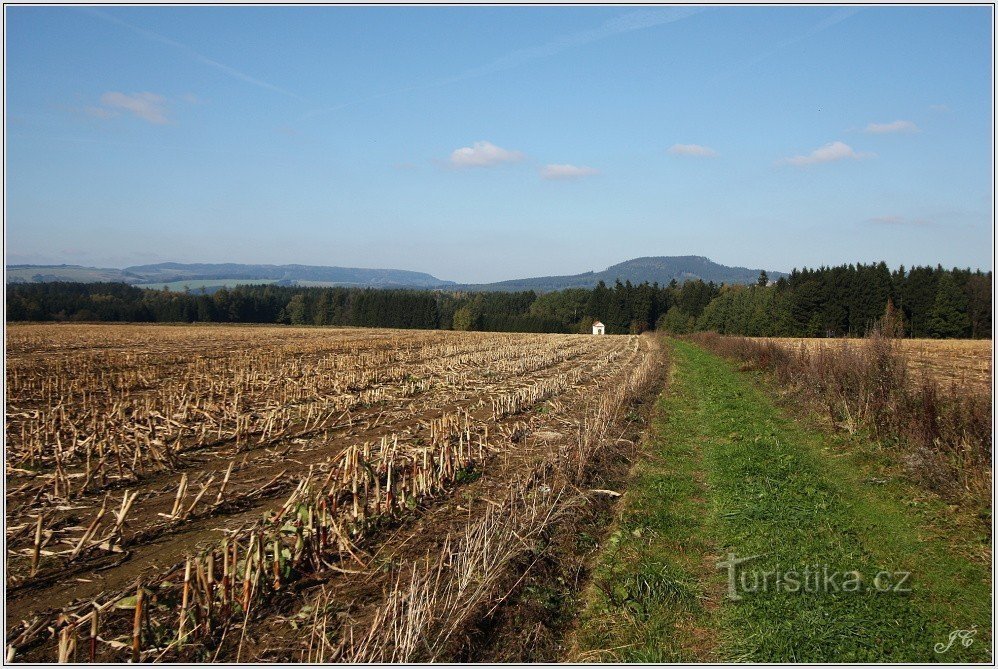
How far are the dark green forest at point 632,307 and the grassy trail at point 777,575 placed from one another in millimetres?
50092

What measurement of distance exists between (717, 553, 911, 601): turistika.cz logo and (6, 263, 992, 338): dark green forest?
5239 cm

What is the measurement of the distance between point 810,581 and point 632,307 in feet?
318

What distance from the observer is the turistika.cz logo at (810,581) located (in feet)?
17.6

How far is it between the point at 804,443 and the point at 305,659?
33.5 feet

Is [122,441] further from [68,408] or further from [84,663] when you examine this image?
[84,663]

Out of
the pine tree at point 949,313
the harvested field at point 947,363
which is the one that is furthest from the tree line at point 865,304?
the harvested field at point 947,363

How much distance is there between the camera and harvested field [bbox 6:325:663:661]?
4.43m

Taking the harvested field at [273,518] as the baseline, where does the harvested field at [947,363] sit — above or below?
above

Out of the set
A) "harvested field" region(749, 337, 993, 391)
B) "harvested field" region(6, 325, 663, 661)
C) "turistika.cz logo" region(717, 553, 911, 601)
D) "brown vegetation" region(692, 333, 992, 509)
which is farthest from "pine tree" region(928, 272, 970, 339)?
"turistika.cz logo" region(717, 553, 911, 601)

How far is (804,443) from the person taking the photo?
11398mm

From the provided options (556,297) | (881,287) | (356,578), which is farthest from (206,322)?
(356,578)
